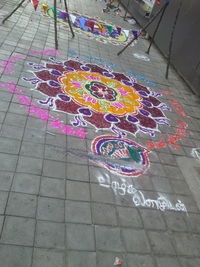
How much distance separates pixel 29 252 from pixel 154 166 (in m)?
2.76

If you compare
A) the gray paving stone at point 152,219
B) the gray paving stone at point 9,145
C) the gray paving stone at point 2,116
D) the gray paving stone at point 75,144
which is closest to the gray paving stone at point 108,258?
the gray paving stone at point 152,219

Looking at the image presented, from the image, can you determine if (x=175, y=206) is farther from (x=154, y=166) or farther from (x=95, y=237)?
(x=95, y=237)

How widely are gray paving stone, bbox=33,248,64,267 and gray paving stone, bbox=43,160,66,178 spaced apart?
1.19 m

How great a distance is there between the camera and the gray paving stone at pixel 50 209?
3.39 meters

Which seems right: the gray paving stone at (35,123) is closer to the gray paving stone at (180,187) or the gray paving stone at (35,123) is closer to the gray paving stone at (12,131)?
the gray paving stone at (12,131)

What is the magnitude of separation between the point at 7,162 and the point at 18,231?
1.14 m

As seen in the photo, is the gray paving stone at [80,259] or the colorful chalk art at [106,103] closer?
the gray paving stone at [80,259]

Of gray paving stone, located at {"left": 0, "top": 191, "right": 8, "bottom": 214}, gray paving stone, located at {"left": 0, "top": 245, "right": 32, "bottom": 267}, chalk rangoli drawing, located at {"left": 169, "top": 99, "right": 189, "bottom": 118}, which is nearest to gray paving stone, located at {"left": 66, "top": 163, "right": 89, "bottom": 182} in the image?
gray paving stone, located at {"left": 0, "top": 191, "right": 8, "bottom": 214}

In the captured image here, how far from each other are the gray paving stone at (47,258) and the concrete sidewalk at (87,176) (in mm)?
11

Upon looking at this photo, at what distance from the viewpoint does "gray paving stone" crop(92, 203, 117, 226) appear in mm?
3600

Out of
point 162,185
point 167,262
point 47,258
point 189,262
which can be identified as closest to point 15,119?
point 47,258

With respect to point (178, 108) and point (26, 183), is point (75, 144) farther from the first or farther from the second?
point (178, 108)

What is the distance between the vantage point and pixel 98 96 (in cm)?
641

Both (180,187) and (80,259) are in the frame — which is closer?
(80,259)
